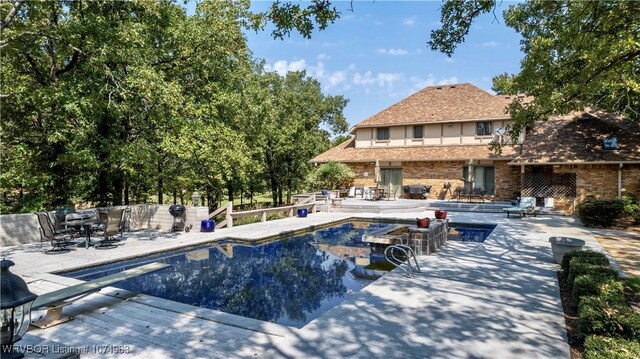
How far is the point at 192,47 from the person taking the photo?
1425 centimetres

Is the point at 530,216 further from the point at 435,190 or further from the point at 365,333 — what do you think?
the point at 365,333

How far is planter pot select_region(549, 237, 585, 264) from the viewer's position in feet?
24.2

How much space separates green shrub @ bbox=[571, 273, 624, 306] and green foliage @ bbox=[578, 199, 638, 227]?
10523mm

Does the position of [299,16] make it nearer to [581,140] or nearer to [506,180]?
[581,140]

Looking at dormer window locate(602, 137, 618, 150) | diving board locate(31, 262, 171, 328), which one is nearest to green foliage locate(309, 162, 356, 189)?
dormer window locate(602, 137, 618, 150)

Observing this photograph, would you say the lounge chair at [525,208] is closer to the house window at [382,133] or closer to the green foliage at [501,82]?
the green foliage at [501,82]

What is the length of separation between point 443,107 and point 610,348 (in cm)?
2309

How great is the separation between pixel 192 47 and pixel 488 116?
55.9 feet

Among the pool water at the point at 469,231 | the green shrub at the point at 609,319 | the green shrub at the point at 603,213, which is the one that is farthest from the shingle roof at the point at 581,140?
the green shrub at the point at 609,319

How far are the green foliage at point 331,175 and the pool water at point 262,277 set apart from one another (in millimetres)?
11819

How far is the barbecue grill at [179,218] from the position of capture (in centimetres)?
1177

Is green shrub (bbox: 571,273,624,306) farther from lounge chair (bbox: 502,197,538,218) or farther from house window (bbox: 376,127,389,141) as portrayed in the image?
house window (bbox: 376,127,389,141)

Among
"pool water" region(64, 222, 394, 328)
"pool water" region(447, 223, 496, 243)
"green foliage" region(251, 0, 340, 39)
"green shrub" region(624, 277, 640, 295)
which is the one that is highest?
"green foliage" region(251, 0, 340, 39)

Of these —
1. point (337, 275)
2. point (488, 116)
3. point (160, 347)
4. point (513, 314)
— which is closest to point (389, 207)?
point (488, 116)
